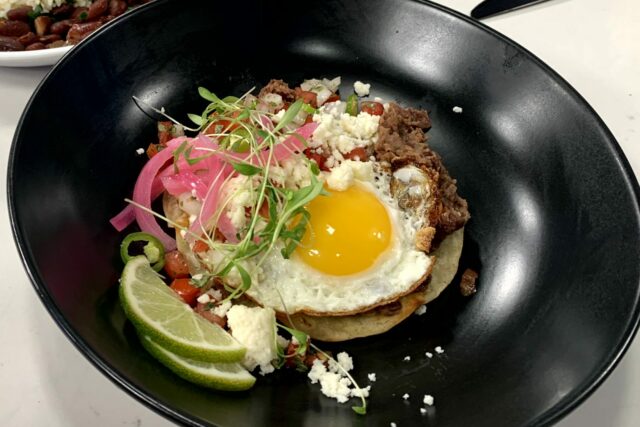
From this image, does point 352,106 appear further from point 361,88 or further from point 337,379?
point 337,379

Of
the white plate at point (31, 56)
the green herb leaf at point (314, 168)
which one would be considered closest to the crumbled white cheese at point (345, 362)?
the green herb leaf at point (314, 168)

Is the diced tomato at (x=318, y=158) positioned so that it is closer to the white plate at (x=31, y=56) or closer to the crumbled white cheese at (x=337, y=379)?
the crumbled white cheese at (x=337, y=379)

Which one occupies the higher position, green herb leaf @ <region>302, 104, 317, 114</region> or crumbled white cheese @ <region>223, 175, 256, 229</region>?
green herb leaf @ <region>302, 104, 317, 114</region>

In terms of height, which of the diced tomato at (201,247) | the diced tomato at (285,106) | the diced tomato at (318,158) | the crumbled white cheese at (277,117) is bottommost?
the diced tomato at (201,247)

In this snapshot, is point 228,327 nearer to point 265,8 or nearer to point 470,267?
point 470,267

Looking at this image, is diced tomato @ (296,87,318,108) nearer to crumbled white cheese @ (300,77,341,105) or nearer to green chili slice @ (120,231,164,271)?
crumbled white cheese @ (300,77,341,105)

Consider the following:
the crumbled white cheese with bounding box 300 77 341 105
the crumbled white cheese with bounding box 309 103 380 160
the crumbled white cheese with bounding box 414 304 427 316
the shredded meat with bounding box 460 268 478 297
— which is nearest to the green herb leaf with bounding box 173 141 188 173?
the crumbled white cheese with bounding box 309 103 380 160
